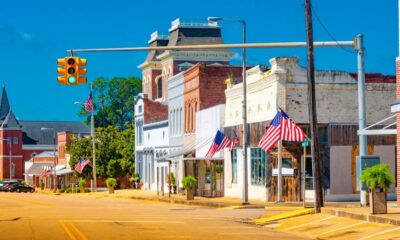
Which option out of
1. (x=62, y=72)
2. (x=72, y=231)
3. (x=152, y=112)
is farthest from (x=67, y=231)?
(x=152, y=112)

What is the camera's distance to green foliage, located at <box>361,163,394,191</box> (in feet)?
91.4

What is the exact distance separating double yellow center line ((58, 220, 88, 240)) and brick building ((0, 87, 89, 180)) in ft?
408

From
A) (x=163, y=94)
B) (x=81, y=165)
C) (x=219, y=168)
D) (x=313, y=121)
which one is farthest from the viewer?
(x=163, y=94)

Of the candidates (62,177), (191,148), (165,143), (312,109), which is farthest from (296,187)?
(62,177)

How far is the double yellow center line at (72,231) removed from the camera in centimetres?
2477

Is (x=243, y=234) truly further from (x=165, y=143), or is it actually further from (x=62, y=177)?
(x=62, y=177)

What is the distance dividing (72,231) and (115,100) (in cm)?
13708

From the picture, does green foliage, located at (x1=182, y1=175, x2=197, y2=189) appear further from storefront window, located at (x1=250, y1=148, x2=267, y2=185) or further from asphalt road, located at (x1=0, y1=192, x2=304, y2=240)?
asphalt road, located at (x1=0, y1=192, x2=304, y2=240)

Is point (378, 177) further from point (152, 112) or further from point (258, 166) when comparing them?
point (152, 112)

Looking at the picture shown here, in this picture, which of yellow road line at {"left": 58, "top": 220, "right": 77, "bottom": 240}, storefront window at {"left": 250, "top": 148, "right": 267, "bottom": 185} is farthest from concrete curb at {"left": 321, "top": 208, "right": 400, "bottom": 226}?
storefront window at {"left": 250, "top": 148, "right": 267, "bottom": 185}

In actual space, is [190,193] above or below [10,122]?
below

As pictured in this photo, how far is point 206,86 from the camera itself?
6675 cm

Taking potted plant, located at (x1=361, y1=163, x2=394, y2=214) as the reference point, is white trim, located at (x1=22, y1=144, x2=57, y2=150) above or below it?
above

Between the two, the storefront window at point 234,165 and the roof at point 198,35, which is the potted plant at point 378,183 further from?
the roof at point 198,35
